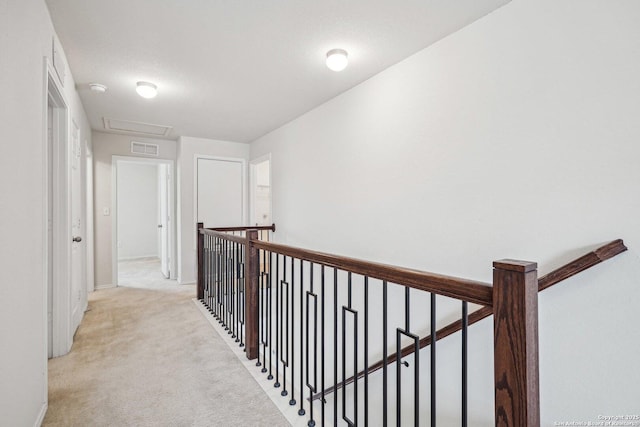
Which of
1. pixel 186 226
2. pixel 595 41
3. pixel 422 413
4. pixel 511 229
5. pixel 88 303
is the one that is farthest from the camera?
pixel 186 226

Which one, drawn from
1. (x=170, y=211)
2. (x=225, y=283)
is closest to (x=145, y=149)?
(x=170, y=211)

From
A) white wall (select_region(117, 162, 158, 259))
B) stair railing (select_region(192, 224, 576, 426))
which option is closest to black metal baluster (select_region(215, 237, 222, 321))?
stair railing (select_region(192, 224, 576, 426))

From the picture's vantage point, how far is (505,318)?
0.81m

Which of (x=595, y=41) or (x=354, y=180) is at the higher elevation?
(x=595, y=41)

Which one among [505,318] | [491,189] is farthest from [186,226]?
[505,318]

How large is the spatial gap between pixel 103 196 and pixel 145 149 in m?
0.91

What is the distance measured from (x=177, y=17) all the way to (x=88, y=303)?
346 centimetres

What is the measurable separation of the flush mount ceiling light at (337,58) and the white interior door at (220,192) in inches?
126

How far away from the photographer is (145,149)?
482 cm

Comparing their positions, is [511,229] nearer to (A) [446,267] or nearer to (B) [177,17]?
(A) [446,267]

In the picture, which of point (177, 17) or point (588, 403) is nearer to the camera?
point (588, 403)

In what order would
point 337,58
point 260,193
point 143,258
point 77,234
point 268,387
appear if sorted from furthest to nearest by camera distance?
point 143,258 → point 260,193 → point 77,234 → point 337,58 → point 268,387

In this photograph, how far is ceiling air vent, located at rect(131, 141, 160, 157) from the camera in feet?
15.5

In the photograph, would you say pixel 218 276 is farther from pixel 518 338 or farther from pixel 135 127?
pixel 518 338
